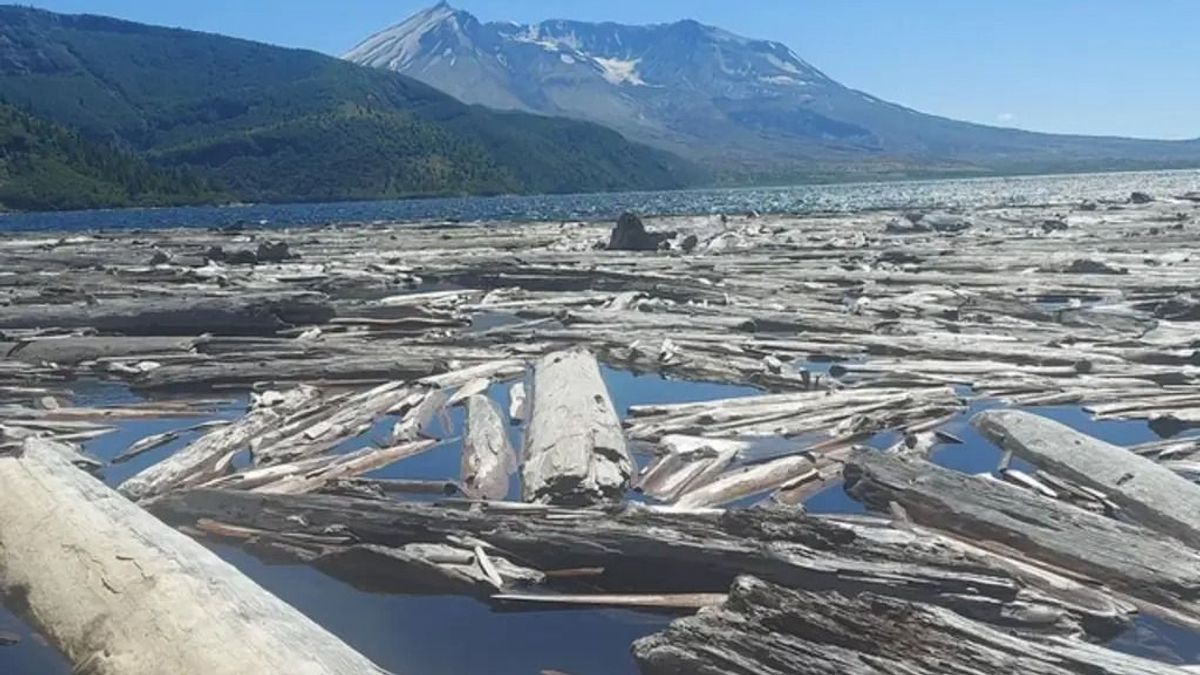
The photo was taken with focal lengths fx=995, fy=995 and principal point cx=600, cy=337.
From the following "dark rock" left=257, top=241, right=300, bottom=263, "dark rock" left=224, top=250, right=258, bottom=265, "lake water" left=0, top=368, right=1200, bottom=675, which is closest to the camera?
"lake water" left=0, top=368, right=1200, bottom=675

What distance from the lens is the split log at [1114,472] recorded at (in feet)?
27.5

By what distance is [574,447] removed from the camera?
10.5m

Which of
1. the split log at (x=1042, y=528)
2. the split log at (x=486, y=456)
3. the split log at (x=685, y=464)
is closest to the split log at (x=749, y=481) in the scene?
the split log at (x=685, y=464)

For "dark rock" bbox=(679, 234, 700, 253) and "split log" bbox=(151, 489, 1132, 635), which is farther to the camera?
"dark rock" bbox=(679, 234, 700, 253)

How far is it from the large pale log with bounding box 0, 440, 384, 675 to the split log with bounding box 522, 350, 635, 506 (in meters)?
3.36

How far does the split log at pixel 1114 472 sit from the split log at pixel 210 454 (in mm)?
8847

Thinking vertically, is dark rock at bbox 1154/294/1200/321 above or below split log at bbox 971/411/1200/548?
above

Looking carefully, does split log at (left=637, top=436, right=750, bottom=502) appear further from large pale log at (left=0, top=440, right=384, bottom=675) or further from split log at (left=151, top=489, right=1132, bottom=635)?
large pale log at (left=0, top=440, right=384, bottom=675)

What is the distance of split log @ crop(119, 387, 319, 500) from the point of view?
10.0m

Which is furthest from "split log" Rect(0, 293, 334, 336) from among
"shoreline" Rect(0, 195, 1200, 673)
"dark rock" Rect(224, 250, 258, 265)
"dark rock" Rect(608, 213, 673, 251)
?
"dark rock" Rect(608, 213, 673, 251)

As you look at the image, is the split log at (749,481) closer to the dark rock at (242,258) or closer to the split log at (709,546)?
the split log at (709,546)

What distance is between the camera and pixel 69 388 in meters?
17.0

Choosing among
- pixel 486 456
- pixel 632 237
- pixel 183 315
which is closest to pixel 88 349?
pixel 183 315

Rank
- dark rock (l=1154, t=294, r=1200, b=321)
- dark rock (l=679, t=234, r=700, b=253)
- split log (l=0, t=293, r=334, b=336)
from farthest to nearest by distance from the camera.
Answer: dark rock (l=679, t=234, r=700, b=253)
dark rock (l=1154, t=294, r=1200, b=321)
split log (l=0, t=293, r=334, b=336)
